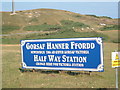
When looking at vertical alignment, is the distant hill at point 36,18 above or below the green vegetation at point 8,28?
above

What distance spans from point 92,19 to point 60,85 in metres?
73.3

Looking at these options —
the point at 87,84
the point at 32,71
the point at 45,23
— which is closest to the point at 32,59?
the point at 32,71

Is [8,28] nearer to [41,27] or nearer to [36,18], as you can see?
[41,27]

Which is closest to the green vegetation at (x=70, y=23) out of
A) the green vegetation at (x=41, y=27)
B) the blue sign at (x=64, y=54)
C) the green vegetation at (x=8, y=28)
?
the green vegetation at (x=41, y=27)

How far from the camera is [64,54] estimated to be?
10875mm

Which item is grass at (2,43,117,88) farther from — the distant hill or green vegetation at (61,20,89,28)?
green vegetation at (61,20,89,28)

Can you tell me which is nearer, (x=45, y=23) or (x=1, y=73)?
(x=1, y=73)

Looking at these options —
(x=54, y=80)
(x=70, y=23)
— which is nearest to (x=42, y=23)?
(x=70, y=23)

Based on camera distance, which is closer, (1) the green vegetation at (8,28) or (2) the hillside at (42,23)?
(2) the hillside at (42,23)

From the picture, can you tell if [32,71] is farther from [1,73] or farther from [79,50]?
[79,50]

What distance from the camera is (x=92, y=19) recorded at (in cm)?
8081

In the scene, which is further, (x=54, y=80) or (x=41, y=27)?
(x=41, y=27)

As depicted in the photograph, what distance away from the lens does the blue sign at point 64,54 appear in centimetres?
1035

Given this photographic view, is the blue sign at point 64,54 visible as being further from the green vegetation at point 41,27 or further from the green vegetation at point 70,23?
the green vegetation at point 70,23
